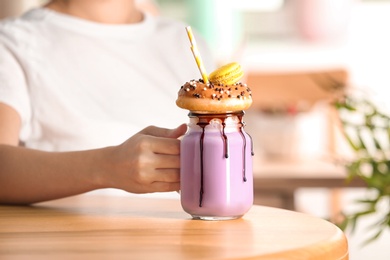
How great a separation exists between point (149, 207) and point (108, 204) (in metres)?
0.08

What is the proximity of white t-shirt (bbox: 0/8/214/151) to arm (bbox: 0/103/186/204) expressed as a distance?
0.64 feet

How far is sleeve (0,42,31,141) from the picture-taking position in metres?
1.67

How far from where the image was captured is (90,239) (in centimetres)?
112

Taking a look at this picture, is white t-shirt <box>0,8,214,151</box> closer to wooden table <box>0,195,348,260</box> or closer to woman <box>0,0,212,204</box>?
woman <box>0,0,212,204</box>

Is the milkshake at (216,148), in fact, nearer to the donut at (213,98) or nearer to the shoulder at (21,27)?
the donut at (213,98)

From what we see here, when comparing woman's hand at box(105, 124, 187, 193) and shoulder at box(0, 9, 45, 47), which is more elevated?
A: shoulder at box(0, 9, 45, 47)

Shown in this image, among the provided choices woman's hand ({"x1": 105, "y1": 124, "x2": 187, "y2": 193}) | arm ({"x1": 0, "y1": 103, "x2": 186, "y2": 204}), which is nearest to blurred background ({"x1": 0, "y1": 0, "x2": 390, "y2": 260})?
arm ({"x1": 0, "y1": 103, "x2": 186, "y2": 204})

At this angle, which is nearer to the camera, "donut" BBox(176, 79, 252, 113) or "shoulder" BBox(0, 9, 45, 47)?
"donut" BBox(176, 79, 252, 113)

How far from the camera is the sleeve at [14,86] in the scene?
1670 mm

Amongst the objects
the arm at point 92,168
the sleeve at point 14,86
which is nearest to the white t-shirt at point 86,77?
the sleeve at point 14,86

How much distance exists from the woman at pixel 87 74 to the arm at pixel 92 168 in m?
0.06

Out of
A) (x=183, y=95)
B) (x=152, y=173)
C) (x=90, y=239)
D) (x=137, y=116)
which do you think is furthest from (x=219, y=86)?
(x=137, y=116)

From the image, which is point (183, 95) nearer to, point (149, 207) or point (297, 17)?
point (149, 207)

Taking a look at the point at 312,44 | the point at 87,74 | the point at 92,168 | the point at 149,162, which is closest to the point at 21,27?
the point at 87,74
